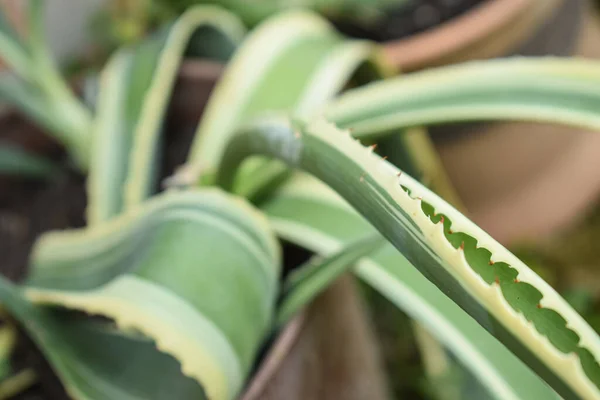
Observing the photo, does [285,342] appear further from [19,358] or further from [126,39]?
[126,39]

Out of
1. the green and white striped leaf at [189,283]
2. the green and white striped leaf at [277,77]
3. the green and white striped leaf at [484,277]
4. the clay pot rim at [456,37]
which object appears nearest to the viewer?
the green and white striped leaf at [484,277]

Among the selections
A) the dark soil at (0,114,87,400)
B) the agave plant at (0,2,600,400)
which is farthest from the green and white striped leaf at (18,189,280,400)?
the dark soil at (0,114,87,400)

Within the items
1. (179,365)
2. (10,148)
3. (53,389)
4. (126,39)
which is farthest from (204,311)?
(126,39)

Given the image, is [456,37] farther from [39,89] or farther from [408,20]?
[39,89]

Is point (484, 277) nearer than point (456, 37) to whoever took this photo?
Yes

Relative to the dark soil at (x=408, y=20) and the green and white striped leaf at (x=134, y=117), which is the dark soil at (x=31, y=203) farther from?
the dark soil at (x=408, y=20)

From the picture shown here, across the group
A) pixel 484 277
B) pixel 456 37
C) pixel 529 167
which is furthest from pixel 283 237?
pixel 529 167

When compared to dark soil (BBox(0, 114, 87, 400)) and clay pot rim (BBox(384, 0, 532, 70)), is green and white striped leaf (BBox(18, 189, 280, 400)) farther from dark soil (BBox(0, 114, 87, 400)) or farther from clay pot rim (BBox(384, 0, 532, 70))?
clay pot rim (BBox(384, 0, 532, 70))

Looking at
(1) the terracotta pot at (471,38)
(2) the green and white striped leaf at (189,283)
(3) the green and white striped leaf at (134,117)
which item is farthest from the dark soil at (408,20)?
(2) the green and white striped leaf at (189,283)
